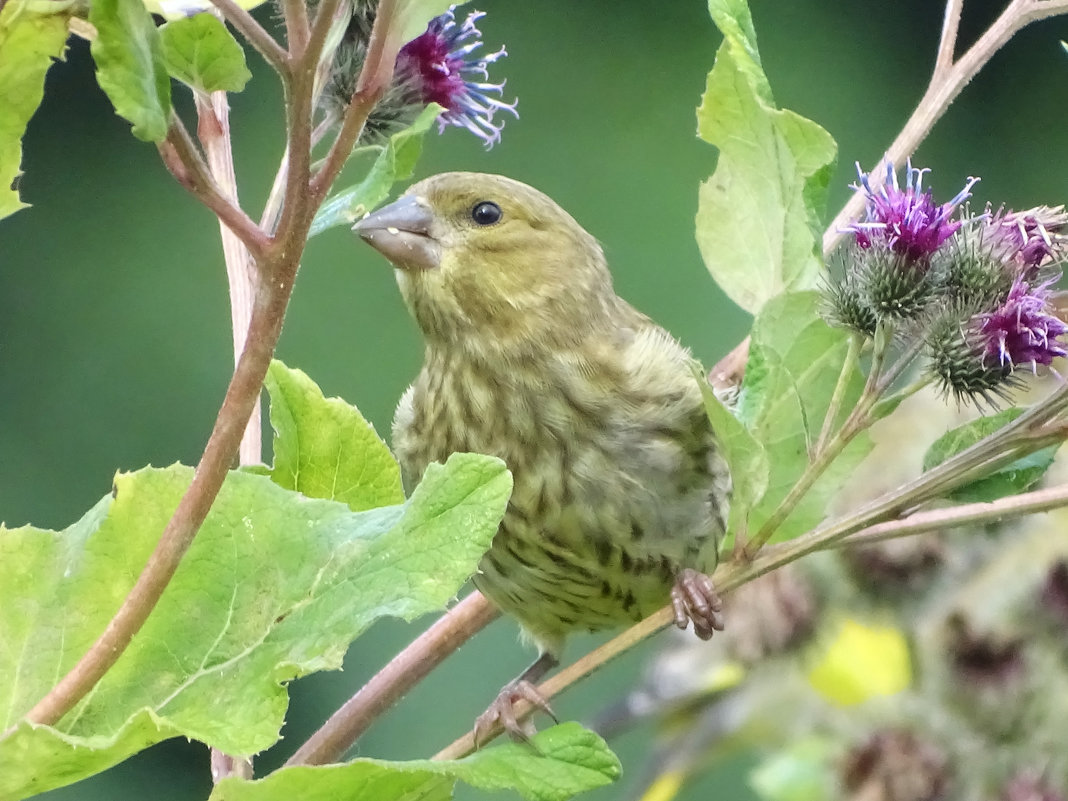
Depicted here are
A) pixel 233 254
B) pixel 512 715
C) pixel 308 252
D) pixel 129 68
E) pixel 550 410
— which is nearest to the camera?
pixel 129 68

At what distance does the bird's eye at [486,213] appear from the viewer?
3.94 feet

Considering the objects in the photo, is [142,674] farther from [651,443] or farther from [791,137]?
[651,443]

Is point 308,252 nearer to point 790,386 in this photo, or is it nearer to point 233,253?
point 233,253

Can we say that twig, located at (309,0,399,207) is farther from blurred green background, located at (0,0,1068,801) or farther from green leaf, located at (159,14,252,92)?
blurred green background, located at (0,0,1068,801)

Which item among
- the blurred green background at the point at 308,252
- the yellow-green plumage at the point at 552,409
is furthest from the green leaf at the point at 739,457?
the blurred green background at the point at 308,252

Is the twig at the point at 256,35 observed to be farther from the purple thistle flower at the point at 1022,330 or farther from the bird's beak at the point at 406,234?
the bird's beak at the point at 406,234

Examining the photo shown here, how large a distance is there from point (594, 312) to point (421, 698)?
1.79 m

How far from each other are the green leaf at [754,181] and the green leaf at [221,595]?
0.23 meters

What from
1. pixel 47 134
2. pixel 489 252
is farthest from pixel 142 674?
pixel 47 134

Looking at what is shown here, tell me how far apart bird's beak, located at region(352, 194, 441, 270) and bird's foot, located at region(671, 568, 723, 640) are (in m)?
0.33

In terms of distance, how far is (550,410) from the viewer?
113cm

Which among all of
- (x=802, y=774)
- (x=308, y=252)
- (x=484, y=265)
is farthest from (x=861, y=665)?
(x=308, y=252)

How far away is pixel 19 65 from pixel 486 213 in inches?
26.7

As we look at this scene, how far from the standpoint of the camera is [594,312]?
48.6 inches
